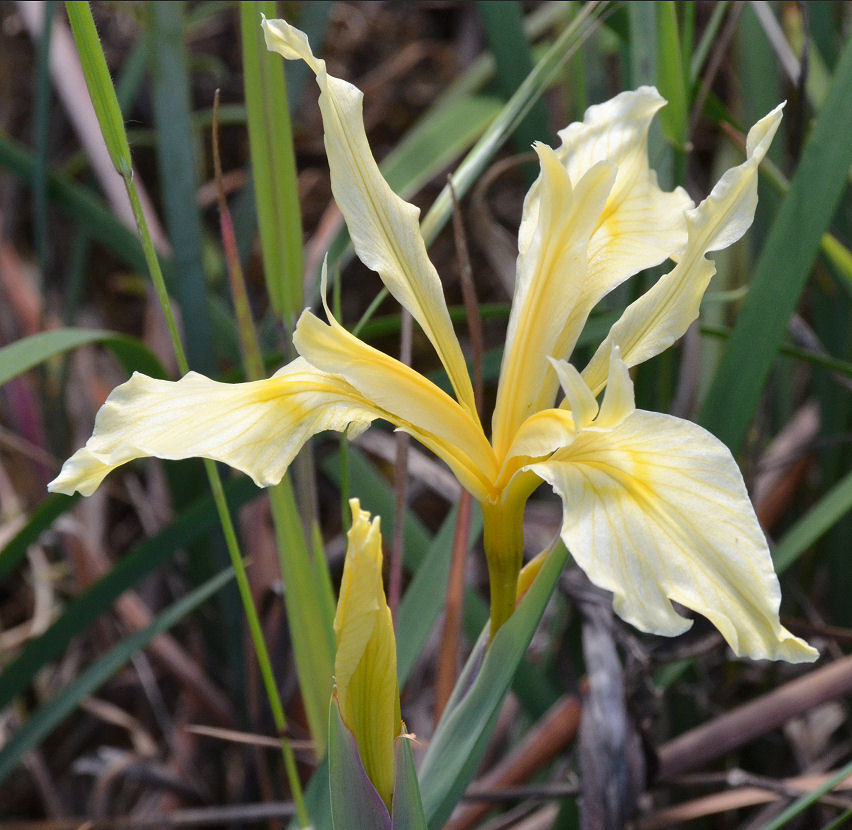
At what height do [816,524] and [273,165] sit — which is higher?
[273,165]

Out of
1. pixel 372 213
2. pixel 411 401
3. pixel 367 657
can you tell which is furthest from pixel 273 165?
pixel 367 657

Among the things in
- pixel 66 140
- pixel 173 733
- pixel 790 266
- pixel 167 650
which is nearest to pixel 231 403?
pixel 790 266

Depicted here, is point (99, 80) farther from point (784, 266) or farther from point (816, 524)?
point (816, 524)

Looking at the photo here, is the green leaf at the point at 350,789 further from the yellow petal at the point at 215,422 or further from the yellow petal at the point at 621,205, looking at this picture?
A: the yellow petal at the point at 621,205

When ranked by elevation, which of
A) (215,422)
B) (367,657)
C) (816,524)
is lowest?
(816,524)

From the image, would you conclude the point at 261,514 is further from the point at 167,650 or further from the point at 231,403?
the point at 231,403

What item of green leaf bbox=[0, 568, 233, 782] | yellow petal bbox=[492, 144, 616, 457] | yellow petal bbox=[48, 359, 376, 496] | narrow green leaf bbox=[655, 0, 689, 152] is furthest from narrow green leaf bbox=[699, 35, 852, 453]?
green leaf bbox=[0, 568, 233, 782]

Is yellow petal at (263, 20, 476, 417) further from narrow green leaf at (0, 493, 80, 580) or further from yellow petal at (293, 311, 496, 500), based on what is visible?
narrow green leaf at (0, 493, 80, 580)
